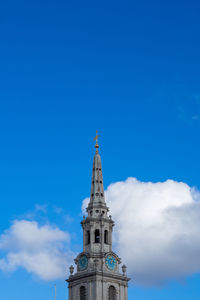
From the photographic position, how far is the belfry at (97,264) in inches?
4840

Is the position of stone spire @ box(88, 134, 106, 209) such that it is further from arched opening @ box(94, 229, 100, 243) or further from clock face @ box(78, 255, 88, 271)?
clock face @ box(78, 255, 88, 271)

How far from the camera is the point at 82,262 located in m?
127

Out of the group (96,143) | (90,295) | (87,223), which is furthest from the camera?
(96,143)

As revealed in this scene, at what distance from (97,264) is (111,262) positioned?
139 inches

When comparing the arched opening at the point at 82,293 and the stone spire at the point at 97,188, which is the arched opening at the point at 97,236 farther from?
the arched opening at the point at 82,293

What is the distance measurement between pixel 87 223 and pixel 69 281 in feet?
39.9

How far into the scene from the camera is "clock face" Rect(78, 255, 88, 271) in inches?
4965

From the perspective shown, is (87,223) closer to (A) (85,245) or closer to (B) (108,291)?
(A) (85,245)

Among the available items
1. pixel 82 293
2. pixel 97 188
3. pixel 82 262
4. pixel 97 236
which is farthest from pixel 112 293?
pixel 97 188

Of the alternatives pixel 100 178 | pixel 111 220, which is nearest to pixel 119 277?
pixel 111 220

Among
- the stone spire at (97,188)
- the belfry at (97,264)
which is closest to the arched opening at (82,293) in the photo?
the belfry at (97,264)

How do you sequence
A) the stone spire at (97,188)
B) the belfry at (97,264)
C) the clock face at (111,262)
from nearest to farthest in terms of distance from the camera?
the belfry at (97,264)
the clock face at (111,262)
the stone spire at (97,188)

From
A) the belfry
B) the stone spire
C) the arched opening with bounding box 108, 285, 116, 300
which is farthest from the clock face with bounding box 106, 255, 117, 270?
the stone spire

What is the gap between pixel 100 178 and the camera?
135500mm
